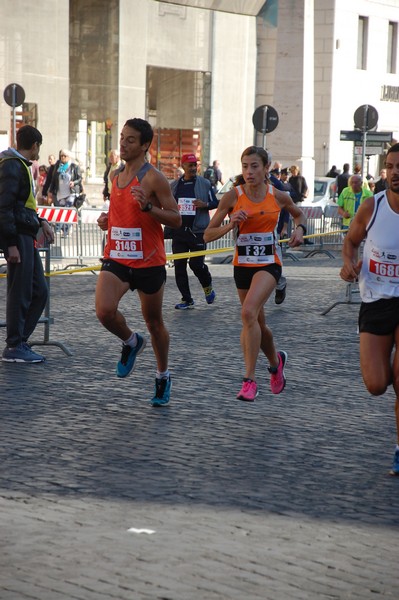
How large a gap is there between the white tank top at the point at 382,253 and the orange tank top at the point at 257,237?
7.07ft

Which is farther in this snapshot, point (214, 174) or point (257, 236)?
point (214, 174)

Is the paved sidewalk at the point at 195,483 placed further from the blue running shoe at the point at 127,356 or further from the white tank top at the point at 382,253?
the white tank top at the point at 382,253

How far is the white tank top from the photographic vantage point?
6.68 meters

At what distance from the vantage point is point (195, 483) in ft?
20.7

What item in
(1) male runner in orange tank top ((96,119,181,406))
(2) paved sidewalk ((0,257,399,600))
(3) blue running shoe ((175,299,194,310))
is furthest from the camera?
(3) blue running shoe ((175,299,194,310))

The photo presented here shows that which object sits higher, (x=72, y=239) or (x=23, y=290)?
(x=23, y=290)

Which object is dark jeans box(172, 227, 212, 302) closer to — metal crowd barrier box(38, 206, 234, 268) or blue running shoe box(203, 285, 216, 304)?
blue running shoe box(203, 285, 216, 304)

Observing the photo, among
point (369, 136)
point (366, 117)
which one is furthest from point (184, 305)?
point (369, 136)

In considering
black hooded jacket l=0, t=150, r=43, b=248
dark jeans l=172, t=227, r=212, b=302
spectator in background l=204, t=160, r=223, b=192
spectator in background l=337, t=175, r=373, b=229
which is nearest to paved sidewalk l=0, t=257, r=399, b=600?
black hooded jacket l=0, t=150, r=43, b=248

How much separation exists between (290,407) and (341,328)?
→ 500cm

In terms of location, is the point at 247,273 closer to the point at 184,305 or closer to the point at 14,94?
the point at 184,305

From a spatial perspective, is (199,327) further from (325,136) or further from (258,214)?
(325,136)

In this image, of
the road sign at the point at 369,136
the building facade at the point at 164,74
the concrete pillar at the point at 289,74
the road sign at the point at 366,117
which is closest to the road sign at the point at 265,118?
the road sign at the point at 366,117

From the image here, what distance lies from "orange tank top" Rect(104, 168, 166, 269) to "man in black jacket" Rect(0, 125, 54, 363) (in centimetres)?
206
